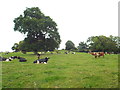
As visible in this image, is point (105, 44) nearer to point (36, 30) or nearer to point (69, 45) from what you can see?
point (69, 45)

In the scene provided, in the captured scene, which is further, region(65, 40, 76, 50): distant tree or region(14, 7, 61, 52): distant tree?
region(65, 40, 76, 50): distant tree

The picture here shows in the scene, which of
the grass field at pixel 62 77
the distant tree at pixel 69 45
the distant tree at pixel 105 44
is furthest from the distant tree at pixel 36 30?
the distant tree at pixel 69 45

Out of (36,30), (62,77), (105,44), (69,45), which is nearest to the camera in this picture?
(62,77)

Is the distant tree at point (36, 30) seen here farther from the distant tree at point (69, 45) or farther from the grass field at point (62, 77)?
the distant tree at point (69, 45)

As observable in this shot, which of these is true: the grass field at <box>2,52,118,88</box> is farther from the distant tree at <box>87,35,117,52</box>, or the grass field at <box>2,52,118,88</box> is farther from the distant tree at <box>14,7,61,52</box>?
the distant tree at <box>87,35,117,52</box>

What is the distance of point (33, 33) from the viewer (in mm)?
47406

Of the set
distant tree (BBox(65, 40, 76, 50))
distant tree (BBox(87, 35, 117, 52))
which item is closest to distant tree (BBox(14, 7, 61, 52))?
distant tree (BBox(87, 35, 117, 52))

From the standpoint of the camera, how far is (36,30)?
44375 mm

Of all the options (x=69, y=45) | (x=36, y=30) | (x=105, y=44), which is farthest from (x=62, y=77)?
(x=69, y=45)

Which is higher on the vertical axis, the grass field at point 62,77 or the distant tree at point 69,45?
the distant tree at point 69,45

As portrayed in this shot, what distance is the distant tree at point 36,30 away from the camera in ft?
146

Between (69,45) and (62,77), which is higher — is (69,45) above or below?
above

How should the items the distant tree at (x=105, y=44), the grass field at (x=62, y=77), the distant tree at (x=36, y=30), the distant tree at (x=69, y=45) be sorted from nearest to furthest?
the grass field at (x=62, y=77) < the distant tree at (x=36, y=30) < the distant tree at (x=105, y=44) < the distant tree at (x=69, y=45)

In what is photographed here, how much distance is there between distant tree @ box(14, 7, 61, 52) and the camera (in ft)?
146
